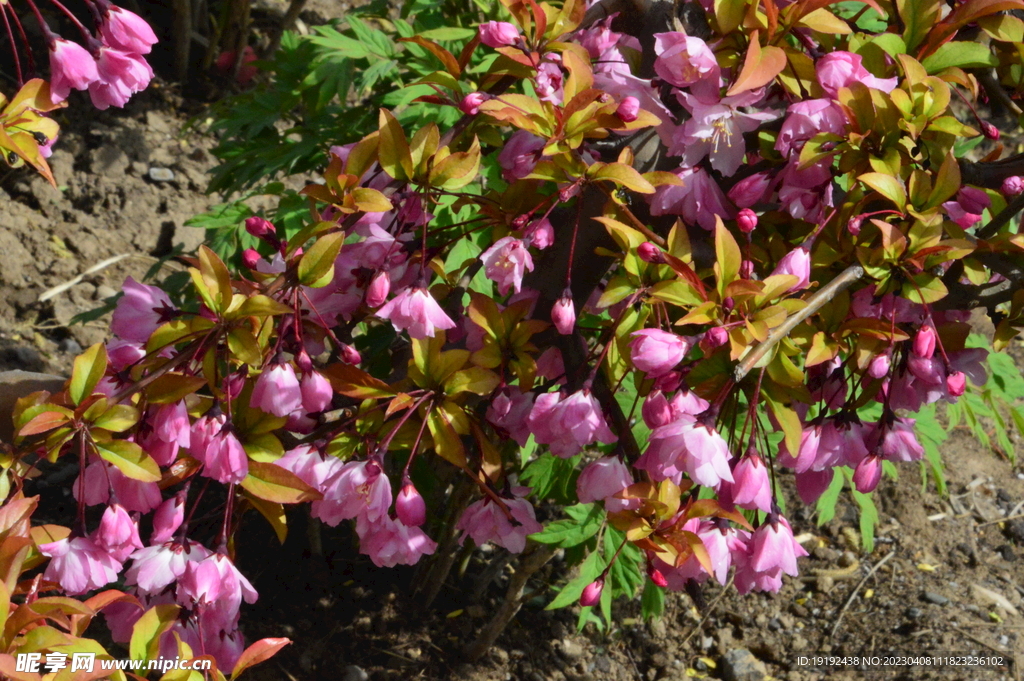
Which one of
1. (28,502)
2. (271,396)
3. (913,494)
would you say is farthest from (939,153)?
(913,494)

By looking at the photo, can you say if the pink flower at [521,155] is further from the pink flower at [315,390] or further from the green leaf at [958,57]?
the green leaf at [958,57]

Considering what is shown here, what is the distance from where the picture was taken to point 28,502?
34.6 inches

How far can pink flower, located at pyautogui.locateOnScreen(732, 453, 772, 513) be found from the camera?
0.91 meters

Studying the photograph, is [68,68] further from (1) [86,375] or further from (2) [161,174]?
(2) [161,174]

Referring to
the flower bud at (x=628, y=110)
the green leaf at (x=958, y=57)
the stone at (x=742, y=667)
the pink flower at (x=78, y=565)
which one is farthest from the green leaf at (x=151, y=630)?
the stone at (x=742, y=667)

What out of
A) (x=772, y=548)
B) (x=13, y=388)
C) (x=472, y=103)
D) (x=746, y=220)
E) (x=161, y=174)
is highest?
(x=472, y=103)

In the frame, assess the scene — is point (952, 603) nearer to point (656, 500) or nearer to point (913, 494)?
point (913, 494)

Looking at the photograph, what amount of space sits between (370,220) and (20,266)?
1.97 meters

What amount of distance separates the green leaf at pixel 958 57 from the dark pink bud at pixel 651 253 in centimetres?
42

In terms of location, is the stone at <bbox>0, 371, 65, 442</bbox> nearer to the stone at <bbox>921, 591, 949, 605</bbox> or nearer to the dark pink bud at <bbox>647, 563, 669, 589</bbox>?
the dark pink bud at <bbox>647, 563, 669, 589</bbox>

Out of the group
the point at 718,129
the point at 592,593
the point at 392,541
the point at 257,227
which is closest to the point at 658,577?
the point at 592,593

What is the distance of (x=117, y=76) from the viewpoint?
1044mm

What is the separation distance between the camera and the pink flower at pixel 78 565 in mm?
926

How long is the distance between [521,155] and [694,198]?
22cm
